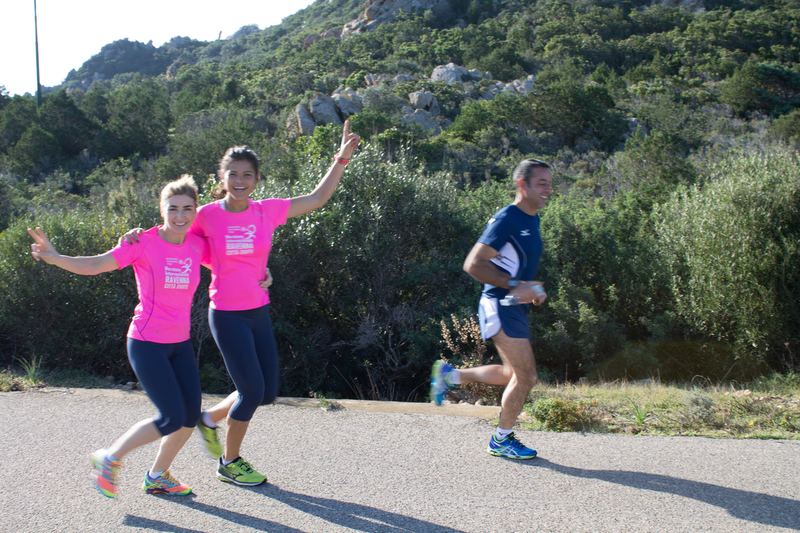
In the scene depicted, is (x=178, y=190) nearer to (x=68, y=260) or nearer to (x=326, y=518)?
(x=68, y=260)

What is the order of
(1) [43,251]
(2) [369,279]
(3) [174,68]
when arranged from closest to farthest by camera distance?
(1) [43,251]
(2) [369,279]
(3) [174,68]

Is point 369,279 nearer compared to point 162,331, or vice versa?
point 162,331

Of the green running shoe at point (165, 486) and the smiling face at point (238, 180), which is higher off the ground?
the smiling face at point (238, 180)

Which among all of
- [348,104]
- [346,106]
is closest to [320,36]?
[348,104]

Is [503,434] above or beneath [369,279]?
above

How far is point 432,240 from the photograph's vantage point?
11.3m

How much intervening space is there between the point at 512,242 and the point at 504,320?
1.56ft

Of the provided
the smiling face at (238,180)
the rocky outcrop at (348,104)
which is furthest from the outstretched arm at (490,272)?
the rocky outcrop at (348,104)

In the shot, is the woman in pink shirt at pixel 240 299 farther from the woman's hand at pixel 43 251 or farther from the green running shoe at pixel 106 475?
the woman's hand at pixel 43 251

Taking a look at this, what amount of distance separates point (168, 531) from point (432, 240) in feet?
28.7

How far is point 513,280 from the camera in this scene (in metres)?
3.52

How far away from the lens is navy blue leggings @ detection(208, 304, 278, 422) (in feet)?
10.5

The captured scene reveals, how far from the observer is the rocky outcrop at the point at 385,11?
262 ft

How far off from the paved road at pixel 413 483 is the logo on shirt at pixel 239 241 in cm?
133
